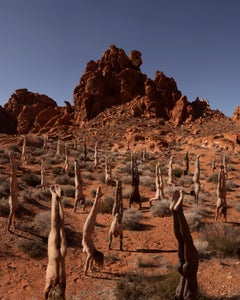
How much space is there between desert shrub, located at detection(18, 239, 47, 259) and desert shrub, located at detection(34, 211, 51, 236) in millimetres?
994

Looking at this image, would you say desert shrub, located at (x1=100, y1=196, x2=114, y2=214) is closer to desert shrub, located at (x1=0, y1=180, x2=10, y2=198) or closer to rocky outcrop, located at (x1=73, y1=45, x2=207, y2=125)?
desert shrub, located at (x1=0, y1=180, x2=10, y2=198)

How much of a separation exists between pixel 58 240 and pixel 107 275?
10.0 feet

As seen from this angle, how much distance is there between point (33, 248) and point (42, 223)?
2.01 metres

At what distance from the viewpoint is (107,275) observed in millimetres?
8078

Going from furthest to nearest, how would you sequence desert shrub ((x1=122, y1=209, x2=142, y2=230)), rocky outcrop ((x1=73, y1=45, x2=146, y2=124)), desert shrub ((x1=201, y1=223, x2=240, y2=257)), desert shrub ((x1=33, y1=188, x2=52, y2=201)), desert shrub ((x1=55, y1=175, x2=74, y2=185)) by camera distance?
rocky outcrop ((x1=73, y1=45, x2=146, y2=124)), desert shrub ((x1=55, y1=175, x2=74, y2=185)), desert shrub ((x1=33, y1=188, x2=52, y2=201)), desert shrub ((x1=122, y1=209, x2=142, y2=230)), desert shrub ((x1=201, y1=223, x2=240, y2=257))

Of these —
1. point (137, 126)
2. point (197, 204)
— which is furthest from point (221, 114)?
point (197, 204)

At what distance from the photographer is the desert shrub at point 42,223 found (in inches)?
426

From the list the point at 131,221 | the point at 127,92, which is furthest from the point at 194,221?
the point at 127,92

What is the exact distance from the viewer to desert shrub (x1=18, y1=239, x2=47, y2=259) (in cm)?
922

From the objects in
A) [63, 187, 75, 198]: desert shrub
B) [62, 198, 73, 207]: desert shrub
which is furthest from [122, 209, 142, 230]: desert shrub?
[63, 187, 75, 198]: desert shrub

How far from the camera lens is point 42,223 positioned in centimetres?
1132

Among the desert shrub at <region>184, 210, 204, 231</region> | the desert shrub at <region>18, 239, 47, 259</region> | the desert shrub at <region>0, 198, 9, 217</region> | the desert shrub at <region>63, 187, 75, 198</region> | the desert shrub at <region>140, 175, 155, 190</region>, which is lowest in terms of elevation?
the desert shrub at <region>18, 239, 47, 259</region>

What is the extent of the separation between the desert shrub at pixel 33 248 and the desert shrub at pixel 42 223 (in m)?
0.99

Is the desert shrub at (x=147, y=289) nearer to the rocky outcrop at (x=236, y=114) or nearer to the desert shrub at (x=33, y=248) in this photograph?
the desert shrub at (x=33, y=248)
